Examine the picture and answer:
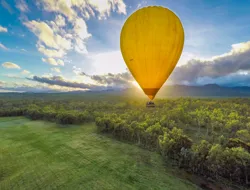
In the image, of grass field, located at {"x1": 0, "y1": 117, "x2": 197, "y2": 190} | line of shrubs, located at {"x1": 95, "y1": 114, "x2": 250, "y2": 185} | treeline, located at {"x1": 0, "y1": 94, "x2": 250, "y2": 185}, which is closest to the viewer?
line of shrubs, located at {"x1": 95, "y1": 114, "x2": 250, "y2": 185}

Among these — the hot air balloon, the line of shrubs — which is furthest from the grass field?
the hot air balloon

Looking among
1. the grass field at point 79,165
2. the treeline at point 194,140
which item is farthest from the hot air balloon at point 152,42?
the grass field at point 79,165

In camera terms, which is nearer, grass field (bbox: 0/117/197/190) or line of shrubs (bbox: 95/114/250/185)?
line of shrubs (bbox: 95/114/250/185)

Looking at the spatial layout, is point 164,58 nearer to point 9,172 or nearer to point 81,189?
point 81,189

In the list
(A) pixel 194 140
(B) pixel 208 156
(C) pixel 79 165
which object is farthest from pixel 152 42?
(A) pixel 194 140

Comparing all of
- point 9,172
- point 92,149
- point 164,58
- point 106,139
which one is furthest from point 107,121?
point 164,58

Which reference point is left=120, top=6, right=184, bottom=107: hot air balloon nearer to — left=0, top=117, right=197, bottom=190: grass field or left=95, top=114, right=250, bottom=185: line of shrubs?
left=95, top=114, right=250, bottom=185: line of shrubs

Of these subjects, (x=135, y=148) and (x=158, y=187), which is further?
(x=135, y=148)

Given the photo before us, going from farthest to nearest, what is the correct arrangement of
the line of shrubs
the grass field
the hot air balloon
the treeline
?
1. the grass field
2. the treeline
3. the line of shrubs
4. the hot air balloon
